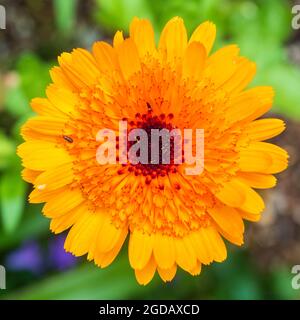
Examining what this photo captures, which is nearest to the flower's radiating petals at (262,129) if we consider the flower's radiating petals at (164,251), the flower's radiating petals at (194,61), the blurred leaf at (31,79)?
the flower's radiating petals at (194,61)

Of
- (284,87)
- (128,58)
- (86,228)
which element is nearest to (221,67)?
(128,58)

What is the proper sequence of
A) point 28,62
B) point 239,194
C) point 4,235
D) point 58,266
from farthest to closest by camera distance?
point 58,266 < point 4,235 < point 28,62 < point 239,194

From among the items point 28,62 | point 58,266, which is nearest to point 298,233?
point 58,266

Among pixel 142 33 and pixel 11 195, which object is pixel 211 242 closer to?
pixel 142 33

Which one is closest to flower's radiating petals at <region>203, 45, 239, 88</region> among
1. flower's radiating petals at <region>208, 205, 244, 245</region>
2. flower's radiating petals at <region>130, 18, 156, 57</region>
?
flower's radiating petals at <region>130, 18, 156, 57</region>

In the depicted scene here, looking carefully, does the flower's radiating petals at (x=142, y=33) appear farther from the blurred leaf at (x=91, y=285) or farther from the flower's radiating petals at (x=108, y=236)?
the blurred leaf at (x=91, y=285)

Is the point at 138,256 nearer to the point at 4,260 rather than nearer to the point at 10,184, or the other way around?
the point at 10,184

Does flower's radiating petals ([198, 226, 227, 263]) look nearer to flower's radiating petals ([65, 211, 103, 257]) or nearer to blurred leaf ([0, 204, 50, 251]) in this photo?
flower's radiating petals ([65, 211, 103, 257])
